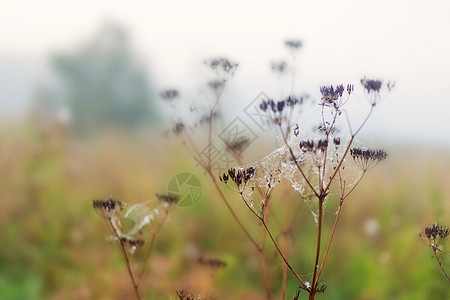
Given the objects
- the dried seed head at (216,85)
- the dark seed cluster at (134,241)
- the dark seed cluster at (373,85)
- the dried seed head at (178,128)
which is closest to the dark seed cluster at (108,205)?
the dark seed cluster at (134,241)

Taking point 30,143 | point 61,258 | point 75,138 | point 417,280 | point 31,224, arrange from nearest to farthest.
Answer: point 417,280 < point 61,258 < point 31,224 < point 30,143 < point 75,138

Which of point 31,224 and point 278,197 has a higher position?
point 278,197

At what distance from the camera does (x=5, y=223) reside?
78.5 inches

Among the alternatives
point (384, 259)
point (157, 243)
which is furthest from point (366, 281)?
point (157, 243)

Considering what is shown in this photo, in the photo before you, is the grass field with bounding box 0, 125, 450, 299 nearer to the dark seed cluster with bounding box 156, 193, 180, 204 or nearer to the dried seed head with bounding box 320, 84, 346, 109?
the dark seed cluster with bounding box 156, 193, 180, 204

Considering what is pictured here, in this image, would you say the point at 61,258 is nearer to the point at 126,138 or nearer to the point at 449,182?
the point at 126,138

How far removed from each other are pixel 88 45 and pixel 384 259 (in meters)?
1.96

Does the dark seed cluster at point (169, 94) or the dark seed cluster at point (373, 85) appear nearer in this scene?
the dark seed cluster at point (373, 85)

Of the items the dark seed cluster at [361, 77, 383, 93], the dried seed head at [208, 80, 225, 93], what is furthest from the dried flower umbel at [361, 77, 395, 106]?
the dried seed head at [208, 80, 225, 93]

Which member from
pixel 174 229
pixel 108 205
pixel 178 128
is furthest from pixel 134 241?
pixel 174 229

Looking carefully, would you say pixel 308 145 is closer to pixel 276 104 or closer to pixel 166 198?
pixel 276 104

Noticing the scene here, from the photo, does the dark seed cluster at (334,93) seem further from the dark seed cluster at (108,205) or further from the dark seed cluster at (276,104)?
the dark seed cluster at (108,205)

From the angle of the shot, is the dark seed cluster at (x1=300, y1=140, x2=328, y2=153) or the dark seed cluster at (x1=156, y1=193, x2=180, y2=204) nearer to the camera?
the dark seed cluster at (x1=300, y1=140, x2=328, y2=153)

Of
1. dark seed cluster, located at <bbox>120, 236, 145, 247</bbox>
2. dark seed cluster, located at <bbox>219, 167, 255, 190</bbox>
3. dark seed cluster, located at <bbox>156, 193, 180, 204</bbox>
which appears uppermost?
dark seed cluster, located at <bbox>219, 167, 255, 190</bbox>
